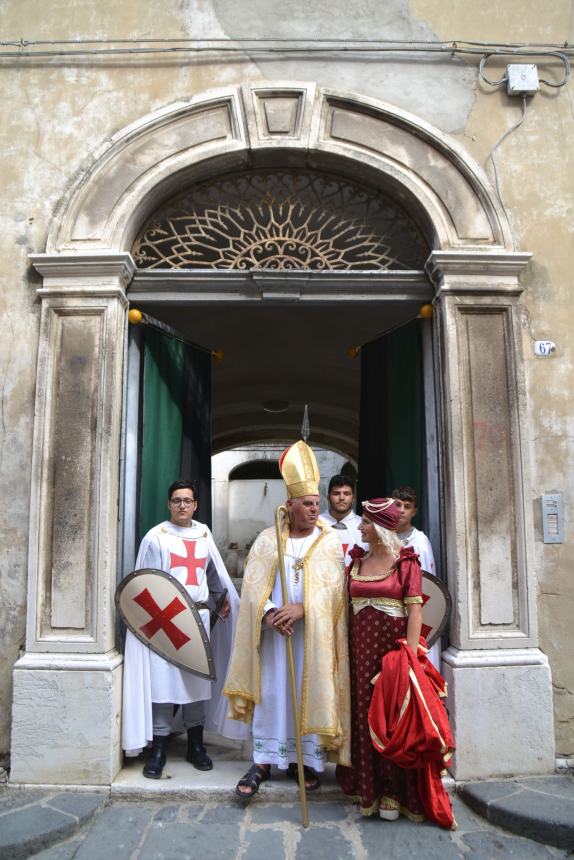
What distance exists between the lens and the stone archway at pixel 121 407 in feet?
12.8

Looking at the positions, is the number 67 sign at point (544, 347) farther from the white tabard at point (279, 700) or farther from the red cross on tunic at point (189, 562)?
the red cross on tunic at point (189, 562)

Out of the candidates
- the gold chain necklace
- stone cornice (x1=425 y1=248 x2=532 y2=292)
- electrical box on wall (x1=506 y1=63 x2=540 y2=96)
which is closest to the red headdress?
the gold chain necklace

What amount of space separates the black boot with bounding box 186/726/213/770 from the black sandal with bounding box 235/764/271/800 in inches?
12.3

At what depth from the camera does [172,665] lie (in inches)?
158

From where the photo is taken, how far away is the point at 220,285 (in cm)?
459

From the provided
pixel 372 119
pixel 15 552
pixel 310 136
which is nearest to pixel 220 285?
pixel 310 136

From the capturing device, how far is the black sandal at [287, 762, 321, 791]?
3.73 metres

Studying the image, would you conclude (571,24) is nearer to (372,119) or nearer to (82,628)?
(372,119)

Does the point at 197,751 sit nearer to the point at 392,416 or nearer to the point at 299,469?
the point at 299,469

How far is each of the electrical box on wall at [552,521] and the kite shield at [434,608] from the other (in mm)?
753

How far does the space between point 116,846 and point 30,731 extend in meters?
0.92

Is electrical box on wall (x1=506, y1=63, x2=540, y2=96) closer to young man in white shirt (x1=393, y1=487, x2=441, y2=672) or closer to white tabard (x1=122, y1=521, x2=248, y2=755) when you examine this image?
young man in white shirt (x1=393, y1=487, x2=441, y2=672)

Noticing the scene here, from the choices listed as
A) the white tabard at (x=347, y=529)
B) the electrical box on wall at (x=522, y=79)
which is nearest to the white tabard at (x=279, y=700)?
the white tabard at (x=347, y=529)

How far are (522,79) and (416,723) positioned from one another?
4.02m
